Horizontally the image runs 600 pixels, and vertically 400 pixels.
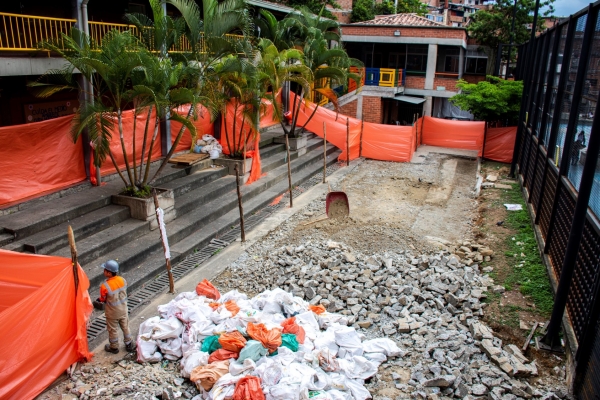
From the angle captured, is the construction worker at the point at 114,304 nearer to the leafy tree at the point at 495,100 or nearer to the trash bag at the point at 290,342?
the trash bag at the point at 290,342

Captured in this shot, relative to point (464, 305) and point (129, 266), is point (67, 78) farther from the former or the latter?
point (464, 305)

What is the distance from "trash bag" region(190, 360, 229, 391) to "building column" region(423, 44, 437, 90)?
23.3 meters

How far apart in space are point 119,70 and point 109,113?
87cm

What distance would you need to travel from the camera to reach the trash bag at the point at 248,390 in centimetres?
504

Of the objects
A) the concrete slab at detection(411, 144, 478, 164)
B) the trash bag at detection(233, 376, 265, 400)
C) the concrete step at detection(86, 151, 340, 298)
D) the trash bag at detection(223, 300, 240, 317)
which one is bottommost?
the concrete step at detection(86, 151, 340, 298)

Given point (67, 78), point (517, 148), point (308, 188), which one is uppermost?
point (67, 78)

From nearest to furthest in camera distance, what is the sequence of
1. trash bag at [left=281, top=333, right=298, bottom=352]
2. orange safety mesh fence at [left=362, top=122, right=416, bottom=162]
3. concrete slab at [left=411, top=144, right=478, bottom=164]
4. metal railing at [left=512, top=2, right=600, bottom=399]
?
metal railing at [left=512, top=2, right=600, bottom=399] < trash bag at [left=281, top=333, right=298, bottom=352] < orange safety mesh fence at [left=362, top=122, right=416, bottom=162] < concrete slab at [left=411, top=144, right=478, bottom=164]

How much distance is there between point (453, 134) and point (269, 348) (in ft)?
53.6

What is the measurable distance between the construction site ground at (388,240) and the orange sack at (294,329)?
3.29 feet

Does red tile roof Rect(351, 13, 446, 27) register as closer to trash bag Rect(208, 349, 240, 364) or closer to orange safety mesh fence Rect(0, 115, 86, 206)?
orange safety mesh fence Rect(0, 115, 86, 206)

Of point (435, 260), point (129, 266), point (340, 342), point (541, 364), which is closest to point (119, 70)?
point (129, 266)

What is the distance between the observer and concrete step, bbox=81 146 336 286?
27.2ft

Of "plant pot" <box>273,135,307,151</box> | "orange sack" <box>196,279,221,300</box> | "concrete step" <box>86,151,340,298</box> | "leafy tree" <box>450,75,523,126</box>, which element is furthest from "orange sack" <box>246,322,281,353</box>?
"leafy tree" <box>450,75,523,126</box>

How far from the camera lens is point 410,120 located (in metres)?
28.0
